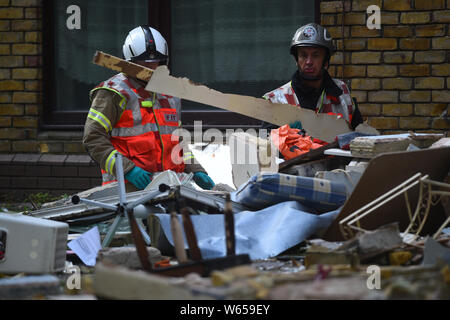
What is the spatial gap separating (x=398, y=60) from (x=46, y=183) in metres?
3.81

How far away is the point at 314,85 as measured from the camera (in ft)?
15.5

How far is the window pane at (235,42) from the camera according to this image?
706 centimetres

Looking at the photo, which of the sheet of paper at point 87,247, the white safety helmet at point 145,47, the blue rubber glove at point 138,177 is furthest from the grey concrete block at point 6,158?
the sheet of paper at point 87,247

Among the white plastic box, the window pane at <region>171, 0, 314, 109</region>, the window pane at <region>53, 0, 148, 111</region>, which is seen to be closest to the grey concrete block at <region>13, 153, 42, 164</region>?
the window pane at <region>53, 0, 148, 111</region>

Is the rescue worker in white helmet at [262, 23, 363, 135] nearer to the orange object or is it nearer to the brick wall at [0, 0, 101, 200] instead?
the orange object

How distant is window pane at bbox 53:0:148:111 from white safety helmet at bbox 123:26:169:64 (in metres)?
2.89

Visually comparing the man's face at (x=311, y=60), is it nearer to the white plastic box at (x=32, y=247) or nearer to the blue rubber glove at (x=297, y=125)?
the blue rubber glove at (x=297, y=125)

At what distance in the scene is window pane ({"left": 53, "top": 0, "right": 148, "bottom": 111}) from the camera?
7.36 metres

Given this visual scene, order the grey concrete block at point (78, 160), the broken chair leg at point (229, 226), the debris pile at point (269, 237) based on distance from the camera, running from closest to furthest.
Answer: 1. the debris pile at point (269, 237)
2. the broken chair leg at point (229, 226)
3. the grey concrete block at point (78, 160)

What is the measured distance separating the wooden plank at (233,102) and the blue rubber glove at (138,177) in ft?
1.91

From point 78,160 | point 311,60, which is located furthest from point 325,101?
point 78,160

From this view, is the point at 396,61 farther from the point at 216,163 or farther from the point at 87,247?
the point at 87,247

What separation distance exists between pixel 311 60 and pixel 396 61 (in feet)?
6.43

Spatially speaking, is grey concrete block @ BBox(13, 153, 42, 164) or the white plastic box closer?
the white plastic box
